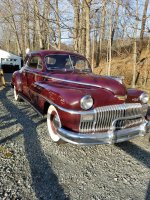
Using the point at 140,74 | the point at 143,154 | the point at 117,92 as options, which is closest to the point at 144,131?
the point at 143,154

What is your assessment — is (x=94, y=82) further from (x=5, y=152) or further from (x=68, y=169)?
(x=5, y=152)

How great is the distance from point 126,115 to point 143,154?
82 cm

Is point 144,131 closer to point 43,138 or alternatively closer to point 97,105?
point 97,105

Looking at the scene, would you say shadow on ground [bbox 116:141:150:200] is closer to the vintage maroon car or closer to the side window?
the vintage maroon car

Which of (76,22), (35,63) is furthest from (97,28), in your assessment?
(35,63)

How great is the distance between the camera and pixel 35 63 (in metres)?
6.48

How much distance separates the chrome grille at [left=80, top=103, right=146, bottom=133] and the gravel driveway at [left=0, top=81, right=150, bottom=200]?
1.81ft

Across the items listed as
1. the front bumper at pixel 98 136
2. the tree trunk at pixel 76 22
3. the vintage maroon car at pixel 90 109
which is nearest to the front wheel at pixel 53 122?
the vintage maroon car at pixel 90 109

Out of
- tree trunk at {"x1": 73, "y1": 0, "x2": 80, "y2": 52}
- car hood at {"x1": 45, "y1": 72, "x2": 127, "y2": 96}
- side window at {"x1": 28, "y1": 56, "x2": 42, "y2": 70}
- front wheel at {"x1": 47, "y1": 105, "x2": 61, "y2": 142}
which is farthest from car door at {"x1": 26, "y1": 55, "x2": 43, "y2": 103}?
tree trunk at {"x1": 73, "y1": 0, "x2": 80, "y2": 52}

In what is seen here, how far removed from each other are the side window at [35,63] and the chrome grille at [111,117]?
2652mm

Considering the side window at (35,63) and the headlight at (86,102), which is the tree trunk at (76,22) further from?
the headlight at (86,102)

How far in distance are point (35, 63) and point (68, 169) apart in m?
3.68

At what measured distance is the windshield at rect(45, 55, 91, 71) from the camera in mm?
5897

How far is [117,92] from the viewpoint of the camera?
4.31 meters
